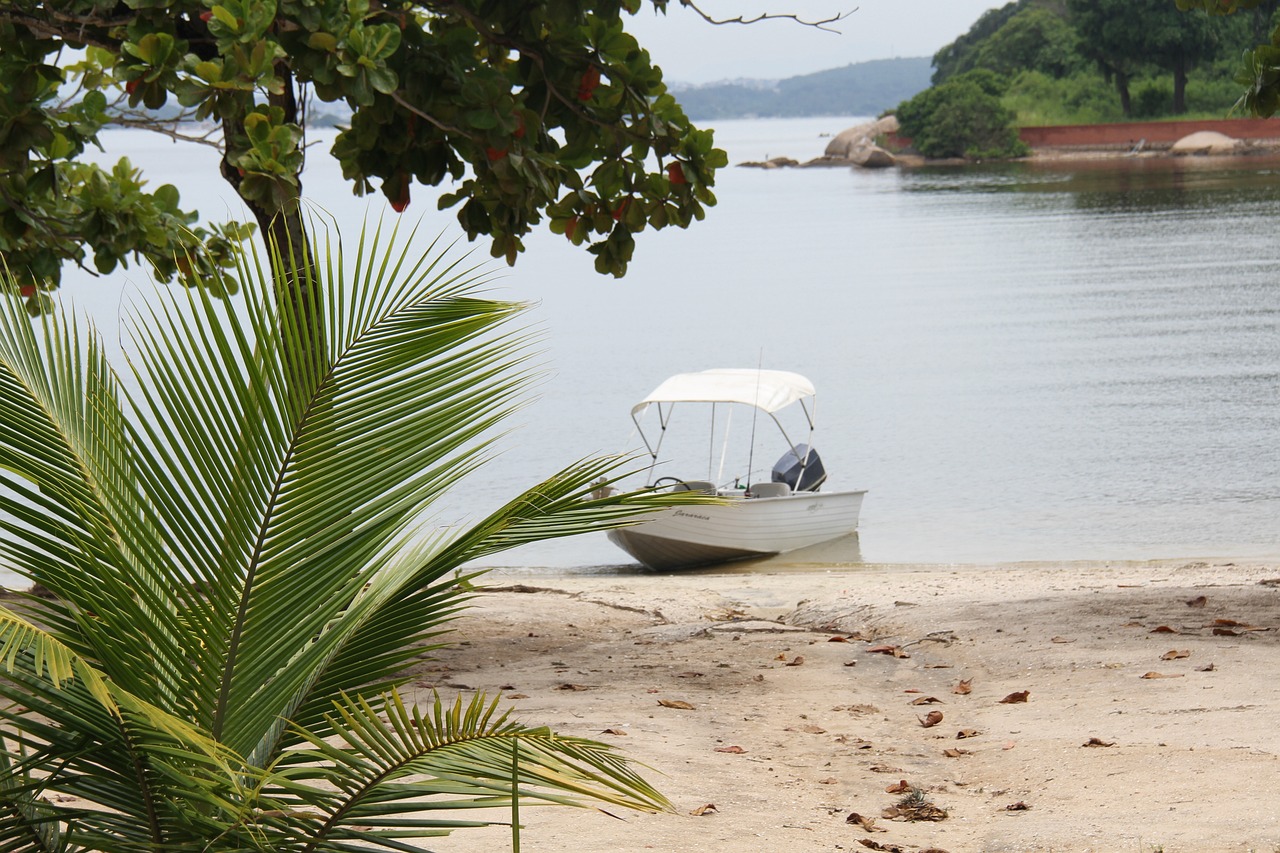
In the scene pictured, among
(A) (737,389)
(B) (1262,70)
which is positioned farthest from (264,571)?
(A) (737,389)

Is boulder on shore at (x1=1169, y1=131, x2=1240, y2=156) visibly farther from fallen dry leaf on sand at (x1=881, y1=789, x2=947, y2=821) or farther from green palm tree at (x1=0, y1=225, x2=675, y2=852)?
green palm tree at (x1=0, y1=225, x2=675, y2=852)

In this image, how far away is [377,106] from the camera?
7090mm

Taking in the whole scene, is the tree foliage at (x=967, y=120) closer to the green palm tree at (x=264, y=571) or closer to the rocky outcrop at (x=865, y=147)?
the rocky outcrop at (x=865, y=147)

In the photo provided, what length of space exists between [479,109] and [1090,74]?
103190 millimetres

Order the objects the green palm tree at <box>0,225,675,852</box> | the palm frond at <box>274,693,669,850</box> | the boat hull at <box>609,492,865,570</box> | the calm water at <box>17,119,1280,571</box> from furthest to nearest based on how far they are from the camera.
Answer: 1. the calm water at <box>17,119,1280,571</box>
2. the boat hull at <box>609,492,865,570</box>
3. the green palm tree at <box>0,225,675,852</box>
4. the palm frond at <box>274,693,669,850</box>

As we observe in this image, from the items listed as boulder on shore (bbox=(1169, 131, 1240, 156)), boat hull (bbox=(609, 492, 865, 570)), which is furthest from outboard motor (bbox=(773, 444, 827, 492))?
boulder on shore (bbox=(1169, 131, 1240, 156))

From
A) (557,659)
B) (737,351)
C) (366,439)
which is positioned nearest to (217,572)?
(366,439)

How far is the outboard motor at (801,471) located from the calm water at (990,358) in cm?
98

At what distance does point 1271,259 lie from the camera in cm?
3931

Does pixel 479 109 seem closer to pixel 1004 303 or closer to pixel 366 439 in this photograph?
pixel 366 439

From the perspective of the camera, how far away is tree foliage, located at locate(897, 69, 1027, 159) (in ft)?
323

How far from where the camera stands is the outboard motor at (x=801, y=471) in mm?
17078

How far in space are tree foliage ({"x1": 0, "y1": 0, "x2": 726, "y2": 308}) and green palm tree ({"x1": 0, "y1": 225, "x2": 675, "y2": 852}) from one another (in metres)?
2.38

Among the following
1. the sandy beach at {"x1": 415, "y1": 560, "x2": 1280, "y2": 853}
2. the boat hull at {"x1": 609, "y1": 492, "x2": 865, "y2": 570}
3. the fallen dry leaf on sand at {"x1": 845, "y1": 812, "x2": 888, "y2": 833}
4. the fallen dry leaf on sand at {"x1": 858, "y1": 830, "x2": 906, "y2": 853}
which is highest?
the fallen dry leaf on sand at {"x1": 858, "y1": 830, "x2": 906, "y2": 853}
